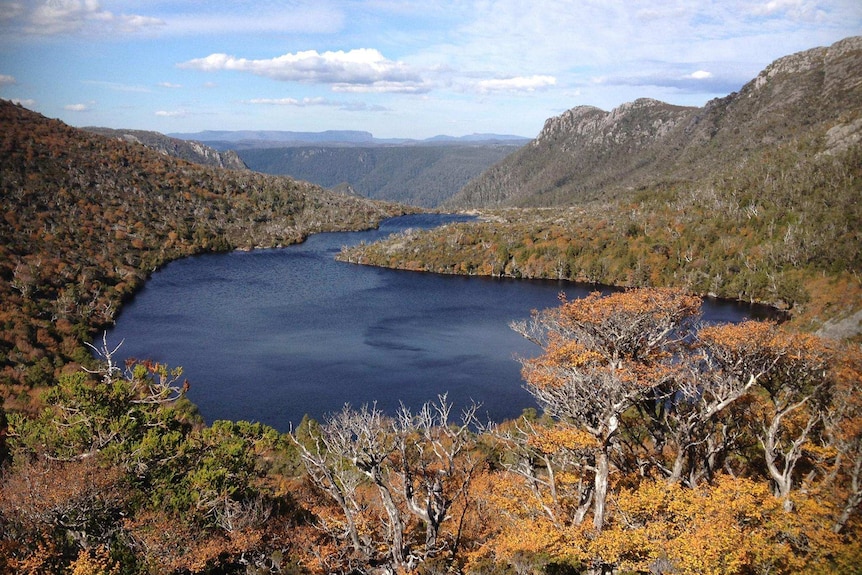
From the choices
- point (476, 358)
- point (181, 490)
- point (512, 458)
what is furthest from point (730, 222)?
point (181, 490)

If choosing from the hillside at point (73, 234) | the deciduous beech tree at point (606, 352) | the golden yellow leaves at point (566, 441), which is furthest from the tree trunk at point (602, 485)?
the hillside at point (73, 234)

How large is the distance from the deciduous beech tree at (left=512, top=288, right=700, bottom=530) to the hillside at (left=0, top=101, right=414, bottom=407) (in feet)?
143

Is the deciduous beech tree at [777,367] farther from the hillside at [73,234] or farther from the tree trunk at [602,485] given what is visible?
the hillside at [73,234]

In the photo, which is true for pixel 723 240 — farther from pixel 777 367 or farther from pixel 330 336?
pixel 777 367

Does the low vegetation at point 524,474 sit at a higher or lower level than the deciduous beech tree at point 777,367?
lower

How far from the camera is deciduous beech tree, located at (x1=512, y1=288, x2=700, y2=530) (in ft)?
83.4

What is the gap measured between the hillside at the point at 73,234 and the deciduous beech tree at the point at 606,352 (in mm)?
43669

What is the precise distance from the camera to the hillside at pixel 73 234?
247 ft

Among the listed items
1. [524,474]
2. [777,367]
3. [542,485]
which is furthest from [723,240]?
[524,474]

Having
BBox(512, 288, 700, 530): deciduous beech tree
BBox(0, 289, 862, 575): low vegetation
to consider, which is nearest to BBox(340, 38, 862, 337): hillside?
BBox(512, 288, 700, 530): deciduous beech tree

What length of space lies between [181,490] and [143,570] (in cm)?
510

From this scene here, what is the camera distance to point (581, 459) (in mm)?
26875

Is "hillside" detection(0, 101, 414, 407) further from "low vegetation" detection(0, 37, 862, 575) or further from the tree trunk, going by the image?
the tree trunk

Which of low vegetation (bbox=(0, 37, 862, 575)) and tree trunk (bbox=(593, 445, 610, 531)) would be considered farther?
tree trunk (bbox=(593, 445, 610, 531))
